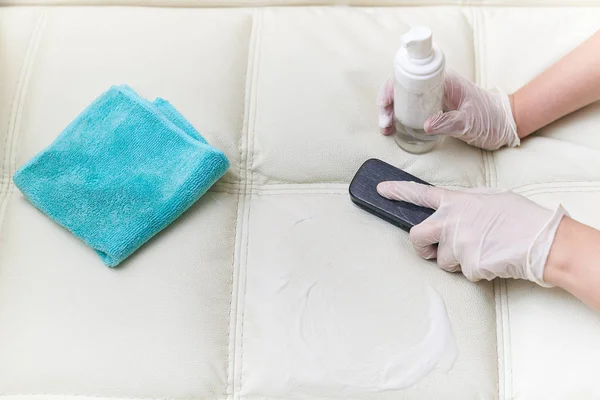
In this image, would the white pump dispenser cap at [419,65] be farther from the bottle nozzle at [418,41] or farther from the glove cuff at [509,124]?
the glove cuff at [509,124]

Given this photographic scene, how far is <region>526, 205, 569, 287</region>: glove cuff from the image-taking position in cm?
83

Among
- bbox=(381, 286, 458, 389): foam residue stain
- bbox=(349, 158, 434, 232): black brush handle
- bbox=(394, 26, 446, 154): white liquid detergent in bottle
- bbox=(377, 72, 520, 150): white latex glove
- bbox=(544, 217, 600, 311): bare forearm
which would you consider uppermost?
bbox=(394, 26, 446, 154): white liquid detergent in bottle

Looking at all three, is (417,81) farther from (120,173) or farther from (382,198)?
(120,173)

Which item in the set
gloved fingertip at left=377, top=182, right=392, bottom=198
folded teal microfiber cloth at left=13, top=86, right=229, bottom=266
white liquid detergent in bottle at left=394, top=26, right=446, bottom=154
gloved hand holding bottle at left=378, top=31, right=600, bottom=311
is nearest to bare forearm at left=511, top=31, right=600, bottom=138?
gloved hand holding bottle at left=378, top=31, right=600, bottom=311

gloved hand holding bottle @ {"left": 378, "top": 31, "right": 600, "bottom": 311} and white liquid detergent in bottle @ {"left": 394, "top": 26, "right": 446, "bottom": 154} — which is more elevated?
white liquid detergent in bottle @ {"left": 394, "top": 26, "right": 446, "bottom": 154}

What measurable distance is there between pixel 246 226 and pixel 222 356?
21cm

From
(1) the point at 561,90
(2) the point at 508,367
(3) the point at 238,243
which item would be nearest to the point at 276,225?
(3) the point at 238,243

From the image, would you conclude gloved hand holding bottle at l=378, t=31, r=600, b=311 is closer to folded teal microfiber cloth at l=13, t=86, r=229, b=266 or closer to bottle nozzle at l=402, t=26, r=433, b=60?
bottle nozzle at l=402, t=26, r=433, b=60

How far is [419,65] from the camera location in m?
0.83

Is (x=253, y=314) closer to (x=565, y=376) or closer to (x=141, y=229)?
(x=141, y=229)

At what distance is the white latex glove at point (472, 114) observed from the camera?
974 millimetres

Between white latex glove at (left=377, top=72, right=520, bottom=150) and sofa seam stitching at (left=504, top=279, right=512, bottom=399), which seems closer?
sofa seam stitching at (left=504, top=279, right=512, bottom=399)

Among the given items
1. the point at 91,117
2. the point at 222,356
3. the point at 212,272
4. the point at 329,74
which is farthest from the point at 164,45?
the point at 222,356

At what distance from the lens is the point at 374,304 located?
0.88m
